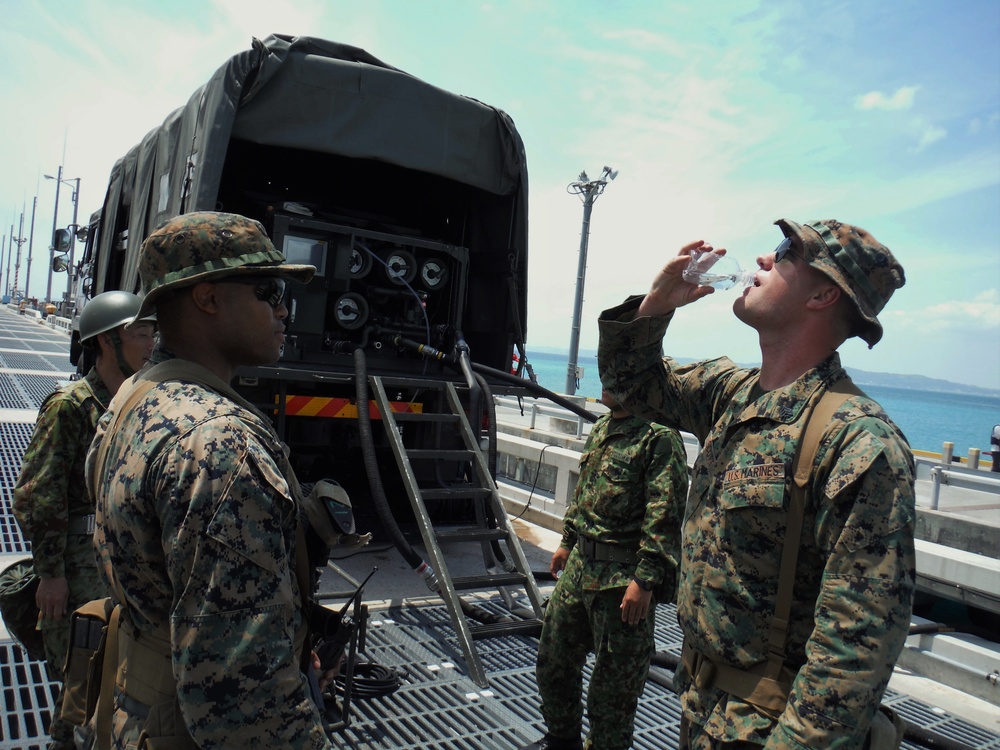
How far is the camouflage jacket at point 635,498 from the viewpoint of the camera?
2829 mm

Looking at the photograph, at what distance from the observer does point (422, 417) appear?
16.7 feet

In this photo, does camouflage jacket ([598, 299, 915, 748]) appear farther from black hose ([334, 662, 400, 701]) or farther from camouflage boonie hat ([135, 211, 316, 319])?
black hose ([334, 662, 400, 701])

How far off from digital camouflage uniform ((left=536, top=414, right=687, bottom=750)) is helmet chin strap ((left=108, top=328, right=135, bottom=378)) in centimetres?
190

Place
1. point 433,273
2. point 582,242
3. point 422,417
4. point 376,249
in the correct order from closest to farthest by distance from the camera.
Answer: point 422,417
point 376,249
point 433,273
point 582,242

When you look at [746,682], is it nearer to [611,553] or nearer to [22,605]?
[611,553]

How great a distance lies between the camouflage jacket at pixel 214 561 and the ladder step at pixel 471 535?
302 cm

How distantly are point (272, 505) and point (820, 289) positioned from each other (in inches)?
54.9

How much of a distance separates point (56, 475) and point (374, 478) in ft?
7.12

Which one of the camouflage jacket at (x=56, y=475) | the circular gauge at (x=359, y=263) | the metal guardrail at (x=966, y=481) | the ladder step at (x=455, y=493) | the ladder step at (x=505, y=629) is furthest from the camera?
the circular gauge at (x=359, y=263)

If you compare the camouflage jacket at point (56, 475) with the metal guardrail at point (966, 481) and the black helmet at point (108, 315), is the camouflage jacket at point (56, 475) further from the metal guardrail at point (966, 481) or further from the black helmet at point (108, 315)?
the metal guardrail at point (966, 481)

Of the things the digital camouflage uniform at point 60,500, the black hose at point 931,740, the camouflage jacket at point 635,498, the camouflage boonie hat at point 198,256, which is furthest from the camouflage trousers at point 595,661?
the camouflage boonie hat at point 198,256

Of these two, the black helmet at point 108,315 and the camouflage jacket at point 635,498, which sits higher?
the black helmet at point 108,315

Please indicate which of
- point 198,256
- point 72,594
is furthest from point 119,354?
point 198,256

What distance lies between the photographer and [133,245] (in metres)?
6.13
